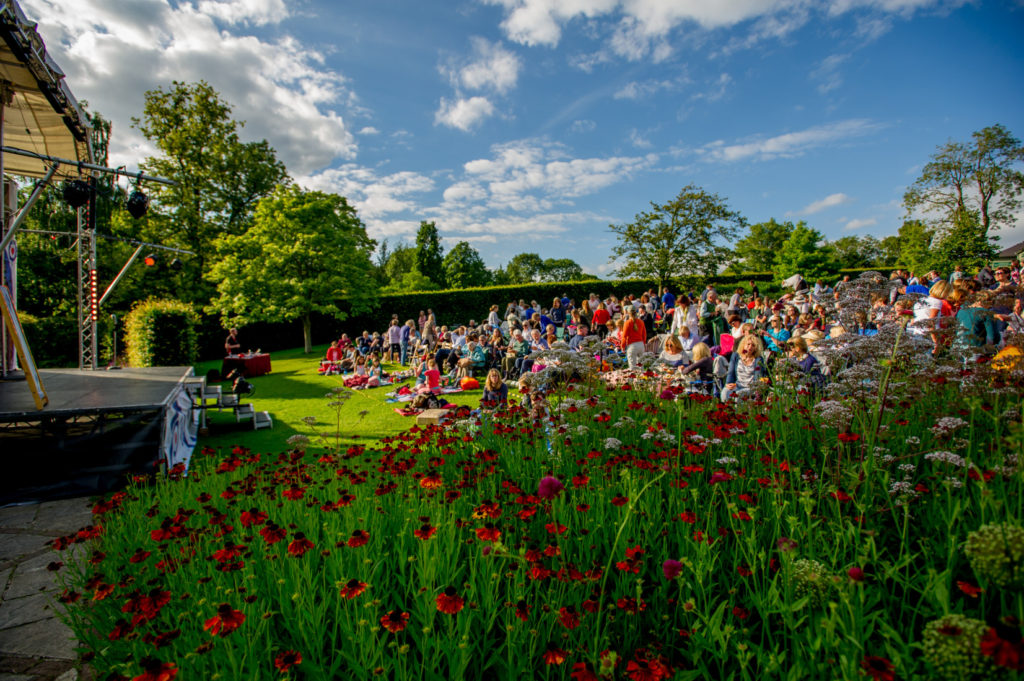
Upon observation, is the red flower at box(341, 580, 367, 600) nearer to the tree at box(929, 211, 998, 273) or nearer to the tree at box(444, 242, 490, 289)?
the tree at box(929, 211, 998, 273)

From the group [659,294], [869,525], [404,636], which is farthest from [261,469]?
[659,294]

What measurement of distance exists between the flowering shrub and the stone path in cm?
55

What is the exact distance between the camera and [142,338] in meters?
14.4

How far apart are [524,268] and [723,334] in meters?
91.7

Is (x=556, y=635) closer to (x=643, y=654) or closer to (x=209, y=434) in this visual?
(x=643, y=654)

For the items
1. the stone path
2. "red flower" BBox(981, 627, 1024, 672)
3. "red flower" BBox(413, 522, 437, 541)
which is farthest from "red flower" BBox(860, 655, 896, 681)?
the stone path

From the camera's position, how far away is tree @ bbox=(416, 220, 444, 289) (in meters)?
58.5

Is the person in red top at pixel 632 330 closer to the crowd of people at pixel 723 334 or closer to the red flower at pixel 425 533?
the crowd of people at pixel 723 334

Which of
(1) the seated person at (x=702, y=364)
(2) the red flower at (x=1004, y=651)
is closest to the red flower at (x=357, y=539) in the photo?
(2) the red flower at (x=1004, y=651)

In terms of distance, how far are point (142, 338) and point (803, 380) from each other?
17.9 m

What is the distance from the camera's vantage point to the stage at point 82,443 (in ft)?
16.9

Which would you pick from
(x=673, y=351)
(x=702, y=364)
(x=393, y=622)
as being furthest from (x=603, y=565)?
(x=673, y=351)

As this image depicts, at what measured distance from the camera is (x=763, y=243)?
65812 mm

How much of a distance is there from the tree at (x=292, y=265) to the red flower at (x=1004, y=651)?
24.5 m
